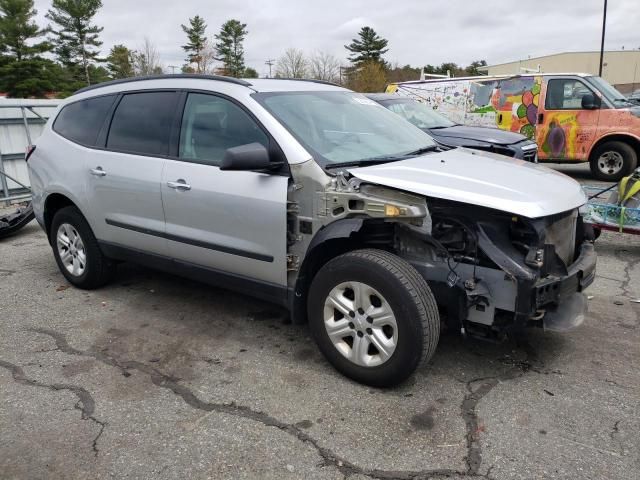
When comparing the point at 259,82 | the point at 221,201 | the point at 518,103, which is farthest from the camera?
the point at 518,103

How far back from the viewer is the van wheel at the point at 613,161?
10117 millimetres

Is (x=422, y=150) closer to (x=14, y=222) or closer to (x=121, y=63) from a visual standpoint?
(x=14, y=222)

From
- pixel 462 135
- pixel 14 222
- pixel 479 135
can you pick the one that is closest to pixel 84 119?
pixel 14 222

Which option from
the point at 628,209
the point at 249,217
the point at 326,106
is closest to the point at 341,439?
the point at 249,217

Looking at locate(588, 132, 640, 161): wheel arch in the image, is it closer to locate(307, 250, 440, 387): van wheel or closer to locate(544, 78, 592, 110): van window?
locate(544, 78, 592, 110): van window

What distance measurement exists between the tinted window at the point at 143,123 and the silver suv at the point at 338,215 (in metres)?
0.01

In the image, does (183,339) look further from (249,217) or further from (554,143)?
(554,143)

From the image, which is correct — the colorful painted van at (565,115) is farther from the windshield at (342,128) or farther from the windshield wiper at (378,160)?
the windshield wiper at (378,160)

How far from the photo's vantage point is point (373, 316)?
3109 mm

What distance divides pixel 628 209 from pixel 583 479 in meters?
3.63

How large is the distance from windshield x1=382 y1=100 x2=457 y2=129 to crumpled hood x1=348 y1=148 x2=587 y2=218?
5381 millimetres

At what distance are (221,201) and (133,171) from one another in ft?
3.28

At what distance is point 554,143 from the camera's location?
10.8 metres

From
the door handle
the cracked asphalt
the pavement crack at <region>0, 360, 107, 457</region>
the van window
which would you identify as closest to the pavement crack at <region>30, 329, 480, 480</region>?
the cracked asphalt
